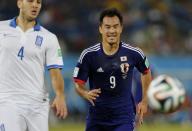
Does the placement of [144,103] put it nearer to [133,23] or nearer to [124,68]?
[124,68]

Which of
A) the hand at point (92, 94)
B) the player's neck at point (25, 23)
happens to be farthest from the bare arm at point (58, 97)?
the hand at point (92, 94)

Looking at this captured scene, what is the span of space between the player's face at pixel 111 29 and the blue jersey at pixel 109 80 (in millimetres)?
221

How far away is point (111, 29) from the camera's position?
9.59 metres

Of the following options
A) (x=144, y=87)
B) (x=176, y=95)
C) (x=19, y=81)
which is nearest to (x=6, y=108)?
(x=19, y=81)

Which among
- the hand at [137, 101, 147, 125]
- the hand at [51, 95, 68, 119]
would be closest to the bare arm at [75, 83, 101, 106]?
the hand at [137, 101, 147, 125]

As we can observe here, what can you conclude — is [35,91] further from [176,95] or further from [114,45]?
[176,95]

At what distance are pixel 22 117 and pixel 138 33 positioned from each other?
13.1 meters

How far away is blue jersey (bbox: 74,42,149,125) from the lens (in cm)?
969

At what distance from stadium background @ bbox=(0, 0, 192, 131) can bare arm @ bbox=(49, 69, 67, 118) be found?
33.9ft

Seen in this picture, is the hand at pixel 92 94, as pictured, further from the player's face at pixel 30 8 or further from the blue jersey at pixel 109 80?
the player's face at pixel 30 8

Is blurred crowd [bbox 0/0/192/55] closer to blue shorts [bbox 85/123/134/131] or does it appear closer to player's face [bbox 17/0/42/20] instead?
blue shorts [bbox 85/123/134/131]

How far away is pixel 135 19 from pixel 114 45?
1225 cm

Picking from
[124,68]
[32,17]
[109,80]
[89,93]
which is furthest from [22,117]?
[124,68]

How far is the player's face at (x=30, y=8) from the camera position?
884cm
